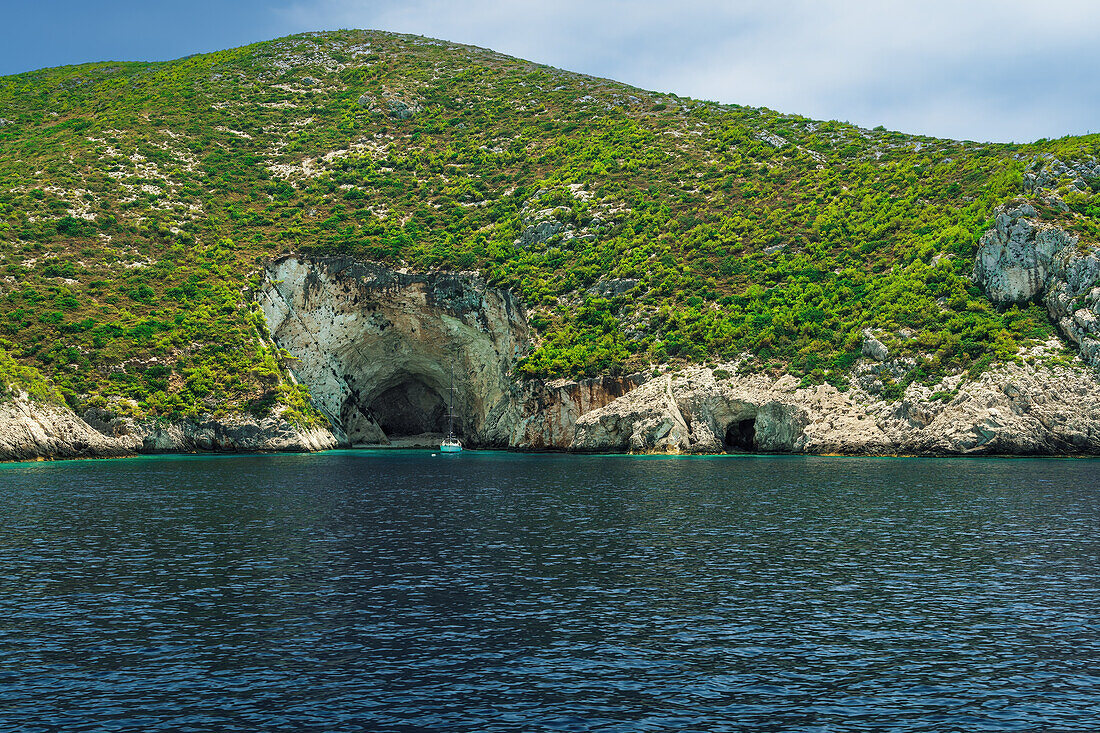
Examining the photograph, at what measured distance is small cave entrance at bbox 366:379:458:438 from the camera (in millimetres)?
113000

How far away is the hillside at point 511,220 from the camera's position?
75938 millimetres

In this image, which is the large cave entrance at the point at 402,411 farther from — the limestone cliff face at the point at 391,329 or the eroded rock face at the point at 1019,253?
the eroded rock face at the point at 1019,253

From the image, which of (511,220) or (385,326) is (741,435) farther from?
(511,220)

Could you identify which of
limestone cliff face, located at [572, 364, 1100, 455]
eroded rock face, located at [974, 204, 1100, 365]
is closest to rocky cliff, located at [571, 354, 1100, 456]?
limestone cliff face, located at [572, 364, 1100, 455]

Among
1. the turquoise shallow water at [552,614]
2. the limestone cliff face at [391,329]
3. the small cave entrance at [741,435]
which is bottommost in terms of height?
the turquoise shallow water at [552,614]

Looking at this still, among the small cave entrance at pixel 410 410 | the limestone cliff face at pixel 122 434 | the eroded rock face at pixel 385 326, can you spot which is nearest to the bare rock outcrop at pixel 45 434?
the limestone cliff face at pixel 122 434

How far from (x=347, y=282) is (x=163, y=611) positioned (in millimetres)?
77418

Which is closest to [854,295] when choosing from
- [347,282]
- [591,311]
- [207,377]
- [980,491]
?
[591,311]

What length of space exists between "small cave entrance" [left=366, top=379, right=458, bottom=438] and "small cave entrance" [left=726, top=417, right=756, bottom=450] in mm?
44948

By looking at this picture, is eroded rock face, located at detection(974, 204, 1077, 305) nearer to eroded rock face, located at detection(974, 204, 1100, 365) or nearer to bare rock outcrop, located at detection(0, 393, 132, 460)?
eroded rock face, located at detection(974, 204, 1100, 365)

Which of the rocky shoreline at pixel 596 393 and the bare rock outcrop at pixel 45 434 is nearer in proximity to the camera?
the bare rock outcrop at pixel 45 434

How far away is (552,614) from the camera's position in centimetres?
1911

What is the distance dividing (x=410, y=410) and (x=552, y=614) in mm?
98103

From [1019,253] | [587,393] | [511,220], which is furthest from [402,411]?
[1019,253]
